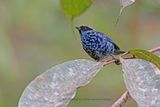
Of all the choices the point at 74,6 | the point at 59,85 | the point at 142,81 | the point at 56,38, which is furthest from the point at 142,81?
the point at 56,38

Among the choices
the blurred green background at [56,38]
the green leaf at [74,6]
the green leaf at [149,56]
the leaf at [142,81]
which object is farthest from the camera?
the blurred green background at [56,38]

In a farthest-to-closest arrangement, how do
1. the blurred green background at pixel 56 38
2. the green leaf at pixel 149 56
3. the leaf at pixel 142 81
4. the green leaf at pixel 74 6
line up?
1. the blurred green background at pixel 56 38
2. the green leaf at pixel 74 6
3. the green leaf at pixel 149 56
4. the leaf at pixel 142 81

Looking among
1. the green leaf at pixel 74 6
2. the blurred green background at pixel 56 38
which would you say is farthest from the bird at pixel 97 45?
the blurred green background at pixel 56 38

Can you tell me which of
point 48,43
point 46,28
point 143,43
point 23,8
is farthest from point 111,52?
point 143,43

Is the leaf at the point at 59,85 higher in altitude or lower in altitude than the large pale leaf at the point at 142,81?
higher

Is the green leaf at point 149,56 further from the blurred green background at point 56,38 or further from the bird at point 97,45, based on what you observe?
the blurred green background at point 56,38

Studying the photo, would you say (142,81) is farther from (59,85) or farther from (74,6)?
(74,6)
